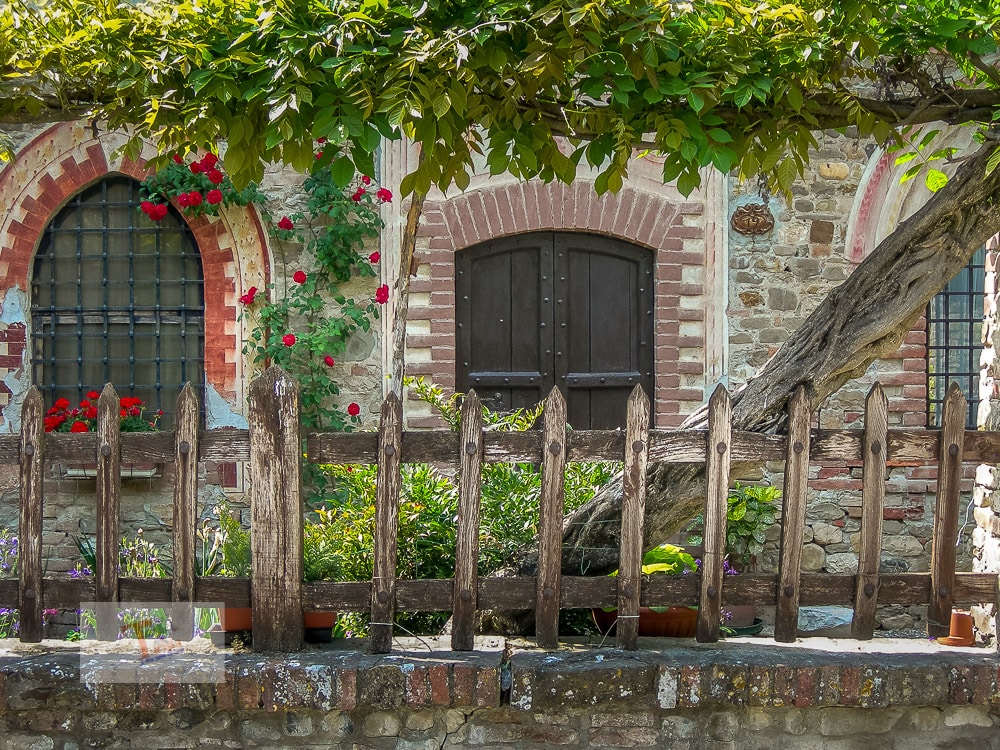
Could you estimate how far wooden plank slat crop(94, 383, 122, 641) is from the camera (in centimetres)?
322

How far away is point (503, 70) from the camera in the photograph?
3.06 meters

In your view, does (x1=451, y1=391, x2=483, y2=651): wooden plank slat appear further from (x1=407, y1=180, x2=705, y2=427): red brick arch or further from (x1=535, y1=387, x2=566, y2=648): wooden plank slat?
(x1=407, y1=180, x2=705, y2=427): red brick arch

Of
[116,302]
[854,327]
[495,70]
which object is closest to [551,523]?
[854,327]

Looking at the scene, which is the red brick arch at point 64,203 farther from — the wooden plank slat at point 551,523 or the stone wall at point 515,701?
the wooden plank slat at point 551,523

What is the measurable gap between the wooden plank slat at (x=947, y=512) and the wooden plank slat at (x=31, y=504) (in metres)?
3.01

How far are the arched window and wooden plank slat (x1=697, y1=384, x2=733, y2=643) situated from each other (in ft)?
13.3

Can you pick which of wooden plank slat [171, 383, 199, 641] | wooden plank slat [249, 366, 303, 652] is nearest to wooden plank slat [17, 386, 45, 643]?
wooden plank slat [171, 383, 199, 641]

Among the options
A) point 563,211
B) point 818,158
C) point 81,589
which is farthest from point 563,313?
point 81,589

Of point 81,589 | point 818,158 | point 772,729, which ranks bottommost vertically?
point 772,729

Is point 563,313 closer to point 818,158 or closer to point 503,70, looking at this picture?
point 818,158

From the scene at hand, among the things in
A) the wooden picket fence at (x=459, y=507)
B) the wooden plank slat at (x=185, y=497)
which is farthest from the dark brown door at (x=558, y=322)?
the wooden plank slat at (x=185, y=497)

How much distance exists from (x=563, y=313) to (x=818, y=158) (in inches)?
77.6

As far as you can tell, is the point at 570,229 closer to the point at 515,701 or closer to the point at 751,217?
the point at 751,217

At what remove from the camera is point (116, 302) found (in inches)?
251
